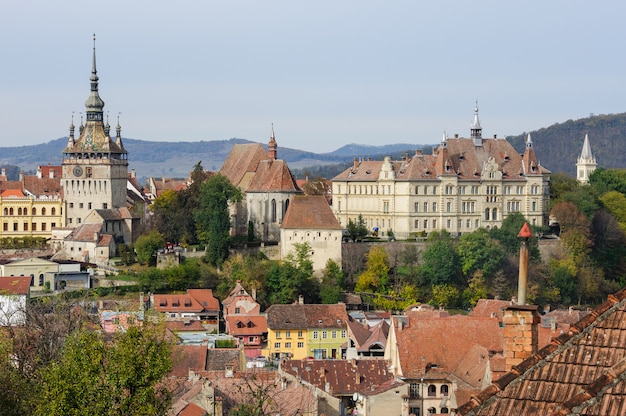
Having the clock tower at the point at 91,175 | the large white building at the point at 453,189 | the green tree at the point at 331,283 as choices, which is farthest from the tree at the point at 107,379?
the clock tower at the point at 91,175

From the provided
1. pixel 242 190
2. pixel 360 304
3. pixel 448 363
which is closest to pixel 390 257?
pixel 360 304

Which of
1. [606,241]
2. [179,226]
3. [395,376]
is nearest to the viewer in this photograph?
[395,376]

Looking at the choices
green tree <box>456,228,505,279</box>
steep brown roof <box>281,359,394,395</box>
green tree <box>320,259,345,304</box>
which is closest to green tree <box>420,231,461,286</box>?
green tree <box>456,228,505,279</box>

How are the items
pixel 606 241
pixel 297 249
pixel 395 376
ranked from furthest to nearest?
pixel 606 241 → pixel 297 249 → pixel 395 376

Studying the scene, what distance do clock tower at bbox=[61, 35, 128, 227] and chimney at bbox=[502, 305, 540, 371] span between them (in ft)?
267

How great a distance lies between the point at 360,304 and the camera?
75.2 m

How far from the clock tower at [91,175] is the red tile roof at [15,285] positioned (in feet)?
49.4

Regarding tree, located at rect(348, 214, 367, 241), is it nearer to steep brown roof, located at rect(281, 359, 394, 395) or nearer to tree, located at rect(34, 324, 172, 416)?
steep brown roof, located at rect(281, 359, 394, 395)

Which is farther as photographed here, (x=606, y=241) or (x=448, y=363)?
(x=606, y=241)

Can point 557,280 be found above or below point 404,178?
below

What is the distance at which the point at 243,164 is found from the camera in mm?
92812

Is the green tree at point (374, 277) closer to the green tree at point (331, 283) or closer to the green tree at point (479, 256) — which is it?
the green tree at point (331, 283)

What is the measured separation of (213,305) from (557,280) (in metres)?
23.9

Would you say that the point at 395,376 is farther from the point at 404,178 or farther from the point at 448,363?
the point at 404,178
